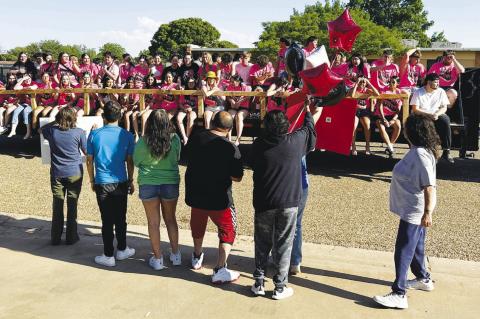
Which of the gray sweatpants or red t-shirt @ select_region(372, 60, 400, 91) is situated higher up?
red t-shirt @ select_region(372, 60, 400, 91)

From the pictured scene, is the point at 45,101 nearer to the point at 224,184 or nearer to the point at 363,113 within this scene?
the point at 363,113

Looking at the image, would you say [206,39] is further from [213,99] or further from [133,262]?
[133,262]

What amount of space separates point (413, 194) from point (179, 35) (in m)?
76.2

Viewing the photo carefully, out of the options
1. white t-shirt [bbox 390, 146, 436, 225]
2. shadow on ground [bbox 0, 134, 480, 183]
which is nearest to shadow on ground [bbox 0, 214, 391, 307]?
white t-shirt [bbox 390, 146, 436, 225]

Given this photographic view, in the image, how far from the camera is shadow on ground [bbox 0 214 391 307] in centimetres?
426

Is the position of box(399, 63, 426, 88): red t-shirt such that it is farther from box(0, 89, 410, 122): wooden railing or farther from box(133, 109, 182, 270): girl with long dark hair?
box(133, 109, 182, 270): girl with long dark hair

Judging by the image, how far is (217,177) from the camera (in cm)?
424

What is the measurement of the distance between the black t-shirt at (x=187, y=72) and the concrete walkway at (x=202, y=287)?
5.55m

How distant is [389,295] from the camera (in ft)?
12.6

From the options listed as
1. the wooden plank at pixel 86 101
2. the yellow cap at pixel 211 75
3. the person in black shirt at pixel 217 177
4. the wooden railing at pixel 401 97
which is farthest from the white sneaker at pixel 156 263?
the wooden plank at pixel 86 101

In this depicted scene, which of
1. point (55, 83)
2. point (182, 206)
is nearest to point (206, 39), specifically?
point (55, 83)

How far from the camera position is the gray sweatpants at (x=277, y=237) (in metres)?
3.97

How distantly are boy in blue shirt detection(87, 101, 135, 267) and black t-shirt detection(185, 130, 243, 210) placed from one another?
857mm

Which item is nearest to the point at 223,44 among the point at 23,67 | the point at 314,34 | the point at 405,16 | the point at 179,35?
the point at 179,35
